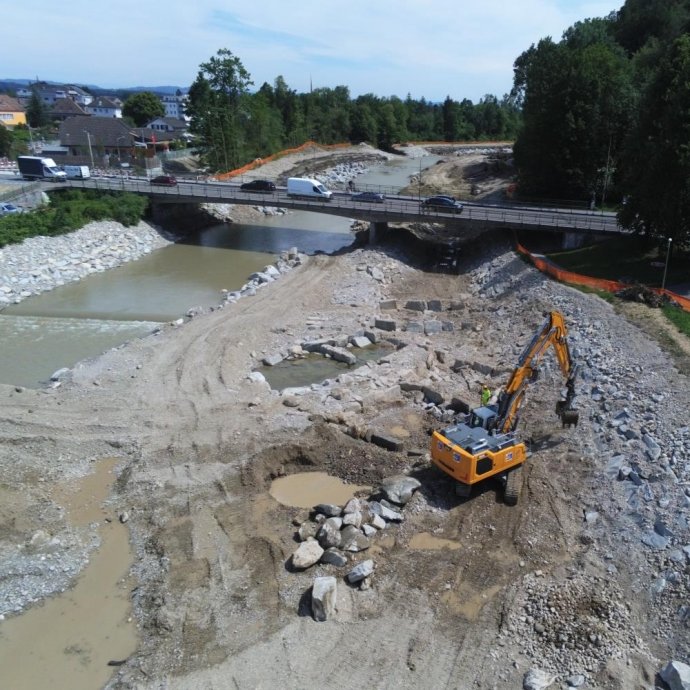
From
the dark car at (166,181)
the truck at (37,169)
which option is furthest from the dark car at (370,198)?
the truck at (37,169)

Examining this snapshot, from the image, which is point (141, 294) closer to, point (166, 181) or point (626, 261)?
point (166, 181)

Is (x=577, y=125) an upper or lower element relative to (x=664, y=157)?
upper

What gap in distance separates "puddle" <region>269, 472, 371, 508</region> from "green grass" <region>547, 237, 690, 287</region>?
764 inches

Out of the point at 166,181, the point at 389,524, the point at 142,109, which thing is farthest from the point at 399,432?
the point at 142,109

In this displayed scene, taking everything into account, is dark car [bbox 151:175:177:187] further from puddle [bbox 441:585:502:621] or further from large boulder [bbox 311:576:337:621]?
puddle [bbox 441:585:502:621]

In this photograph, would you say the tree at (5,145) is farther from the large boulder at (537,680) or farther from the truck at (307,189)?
the large boulder at (537,680)

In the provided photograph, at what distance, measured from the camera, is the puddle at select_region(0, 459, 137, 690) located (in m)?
11.9

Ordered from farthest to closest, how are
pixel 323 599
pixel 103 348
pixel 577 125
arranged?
pixel 577 125
pixel 103 348
pixel 323 599

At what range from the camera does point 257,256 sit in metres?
44.7

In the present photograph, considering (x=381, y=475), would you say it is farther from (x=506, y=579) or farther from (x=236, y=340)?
(x=236, y=340)

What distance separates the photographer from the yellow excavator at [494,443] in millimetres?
15281

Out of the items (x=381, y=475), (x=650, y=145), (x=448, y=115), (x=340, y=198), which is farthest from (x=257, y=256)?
(x=448, y=115)

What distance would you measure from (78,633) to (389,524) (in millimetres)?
7499

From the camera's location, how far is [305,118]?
10662cm
